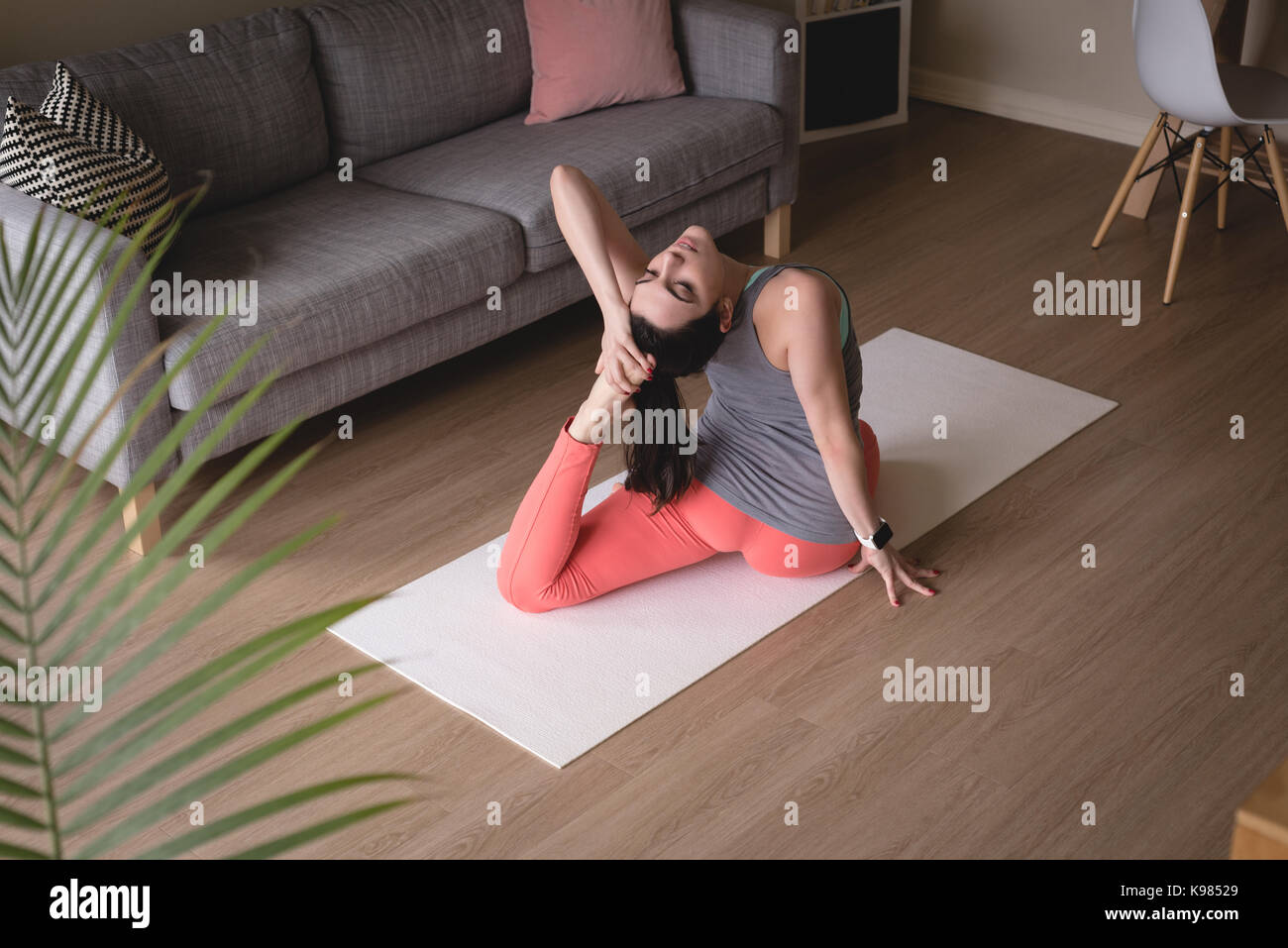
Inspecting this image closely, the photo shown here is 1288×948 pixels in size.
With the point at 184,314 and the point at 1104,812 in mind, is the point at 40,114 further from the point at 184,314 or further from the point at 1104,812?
the point at 1104,812

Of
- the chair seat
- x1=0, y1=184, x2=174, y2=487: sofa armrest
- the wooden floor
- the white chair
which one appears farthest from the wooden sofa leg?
x1=0, y1=184, x2=174, y2=487: sofa armrest

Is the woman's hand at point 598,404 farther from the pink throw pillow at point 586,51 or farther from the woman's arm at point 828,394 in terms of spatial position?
the pink throw pillow at point 586,51

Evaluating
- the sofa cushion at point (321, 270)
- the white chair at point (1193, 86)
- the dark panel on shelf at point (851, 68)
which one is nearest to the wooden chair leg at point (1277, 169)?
the white chair at point (1193, 86)

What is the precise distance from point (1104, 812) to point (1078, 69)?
355 cm

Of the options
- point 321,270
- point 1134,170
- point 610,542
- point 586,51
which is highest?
point 586,51

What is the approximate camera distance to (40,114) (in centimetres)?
270

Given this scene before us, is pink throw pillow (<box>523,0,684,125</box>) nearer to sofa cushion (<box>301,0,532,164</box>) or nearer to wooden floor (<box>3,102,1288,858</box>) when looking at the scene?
sofa cushion (<box>301,0,532,164</box>)

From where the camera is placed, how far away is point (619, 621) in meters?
2.49

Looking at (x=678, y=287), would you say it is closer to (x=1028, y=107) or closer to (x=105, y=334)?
(x=105, y=334)

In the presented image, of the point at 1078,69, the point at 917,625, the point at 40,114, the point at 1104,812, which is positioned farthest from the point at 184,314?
the point at 1078,69

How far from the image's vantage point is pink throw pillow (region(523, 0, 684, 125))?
371 centimetres

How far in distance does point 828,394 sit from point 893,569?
1.27 feet

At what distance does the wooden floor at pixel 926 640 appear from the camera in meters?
2.02

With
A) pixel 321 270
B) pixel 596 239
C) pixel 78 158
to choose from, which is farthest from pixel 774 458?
pixel 78 158
